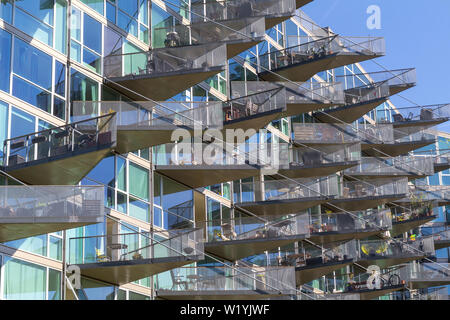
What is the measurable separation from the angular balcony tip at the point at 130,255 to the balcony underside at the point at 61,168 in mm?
1706

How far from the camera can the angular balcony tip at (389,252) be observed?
3856cm

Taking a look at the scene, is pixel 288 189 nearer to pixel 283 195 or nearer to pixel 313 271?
pixel 283 195

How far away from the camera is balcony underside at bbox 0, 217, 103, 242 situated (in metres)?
20.3

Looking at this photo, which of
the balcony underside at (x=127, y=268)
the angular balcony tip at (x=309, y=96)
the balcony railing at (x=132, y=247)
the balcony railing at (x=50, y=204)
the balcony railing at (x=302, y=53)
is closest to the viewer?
the balcony railing at (x=50, y=204)

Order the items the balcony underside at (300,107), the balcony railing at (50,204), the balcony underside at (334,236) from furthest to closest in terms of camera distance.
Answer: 1. the balcony underside at (300,107)
2. the balcony underside at (334,236)
3. the balcony railing at (50,204)

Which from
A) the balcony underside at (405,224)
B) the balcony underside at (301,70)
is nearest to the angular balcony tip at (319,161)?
the balcony underside at (301,70)

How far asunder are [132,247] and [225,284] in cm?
420

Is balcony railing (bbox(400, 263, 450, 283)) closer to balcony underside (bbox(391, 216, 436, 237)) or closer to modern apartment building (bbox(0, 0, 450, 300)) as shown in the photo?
modern apartment building (bbox(0, 0, 450, 300))

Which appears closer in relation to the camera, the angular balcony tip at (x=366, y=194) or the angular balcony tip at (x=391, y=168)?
the angular balcony tip at (x=366, y=194)

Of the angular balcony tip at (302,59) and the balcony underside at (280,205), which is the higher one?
the angular balcony tip at (302,59)

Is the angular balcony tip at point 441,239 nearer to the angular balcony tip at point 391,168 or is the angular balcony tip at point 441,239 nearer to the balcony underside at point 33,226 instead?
the angular balcony tip at point 391,168

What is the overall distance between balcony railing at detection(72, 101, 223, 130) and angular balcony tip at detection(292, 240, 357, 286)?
7.87 m
